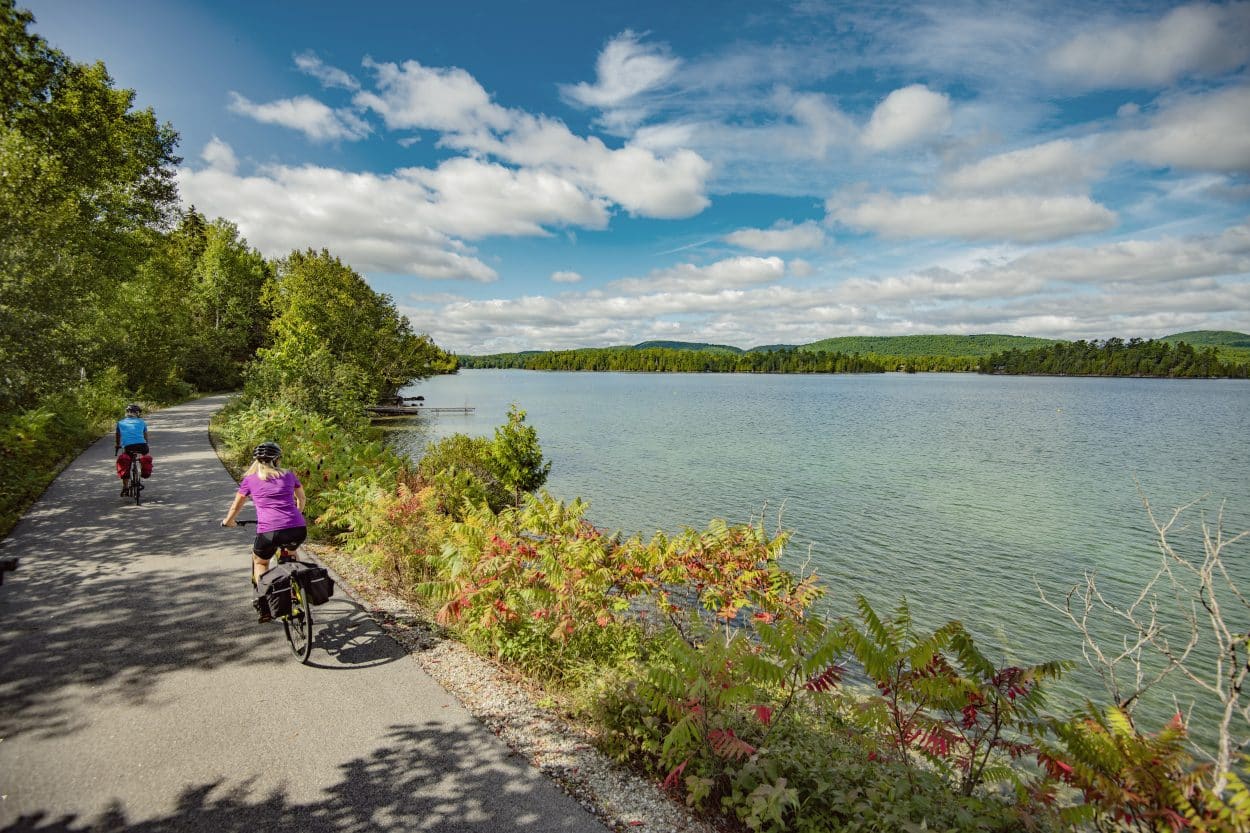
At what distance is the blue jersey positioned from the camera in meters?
12.6

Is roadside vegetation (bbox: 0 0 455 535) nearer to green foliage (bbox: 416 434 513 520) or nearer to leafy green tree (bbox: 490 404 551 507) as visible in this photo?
green foliage (bbox: 416 434 513 520)

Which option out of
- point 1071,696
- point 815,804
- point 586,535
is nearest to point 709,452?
point 1071,696

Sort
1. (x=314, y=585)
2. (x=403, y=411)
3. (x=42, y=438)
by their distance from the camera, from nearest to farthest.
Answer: (x=314, y=585), (x=42, y=438), (x=403, y=411)

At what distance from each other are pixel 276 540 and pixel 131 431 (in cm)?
908

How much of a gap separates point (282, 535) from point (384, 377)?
1886 inches

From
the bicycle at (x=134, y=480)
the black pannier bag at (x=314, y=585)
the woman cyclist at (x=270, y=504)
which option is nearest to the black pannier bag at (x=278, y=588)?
the black pannier bag at (x=314, y=585)

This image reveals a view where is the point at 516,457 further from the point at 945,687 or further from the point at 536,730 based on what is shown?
the point at 945,687

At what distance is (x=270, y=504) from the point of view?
6883mm

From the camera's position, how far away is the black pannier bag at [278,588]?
21.5 ft

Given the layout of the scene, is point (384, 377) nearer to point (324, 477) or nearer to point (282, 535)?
point (324, 477)

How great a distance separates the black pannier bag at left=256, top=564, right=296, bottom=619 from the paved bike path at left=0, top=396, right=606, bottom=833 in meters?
0.58

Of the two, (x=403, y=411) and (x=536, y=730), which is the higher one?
(x=536, y=730)

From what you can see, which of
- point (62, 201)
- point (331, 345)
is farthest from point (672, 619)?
point (331, 345)

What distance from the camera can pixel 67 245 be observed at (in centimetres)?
1911
